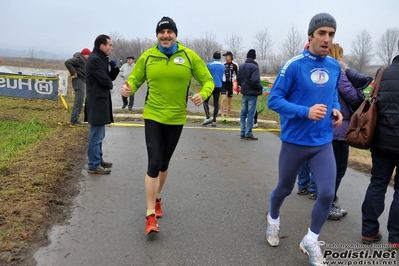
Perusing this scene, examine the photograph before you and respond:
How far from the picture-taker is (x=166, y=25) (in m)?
3.72

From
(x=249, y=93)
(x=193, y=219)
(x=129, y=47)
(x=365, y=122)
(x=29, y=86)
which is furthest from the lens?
(x=129, y=47)

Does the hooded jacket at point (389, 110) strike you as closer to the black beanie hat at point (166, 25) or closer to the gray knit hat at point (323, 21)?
the gray knit hat at point (323, 21)

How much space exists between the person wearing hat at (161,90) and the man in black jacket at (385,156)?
69.1 inches

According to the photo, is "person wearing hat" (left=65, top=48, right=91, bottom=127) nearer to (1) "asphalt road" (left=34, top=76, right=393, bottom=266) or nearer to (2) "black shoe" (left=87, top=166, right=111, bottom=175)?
(1) "asphalt road" (left=34, top=76, right=393, bottom=266)

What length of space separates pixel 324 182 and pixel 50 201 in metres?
3.09

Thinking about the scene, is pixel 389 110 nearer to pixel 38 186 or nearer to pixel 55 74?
pixel 38 186

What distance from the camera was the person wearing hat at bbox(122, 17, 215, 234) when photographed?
3709 mm

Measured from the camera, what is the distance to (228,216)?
166 inches

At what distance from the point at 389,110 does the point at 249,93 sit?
17.7ft

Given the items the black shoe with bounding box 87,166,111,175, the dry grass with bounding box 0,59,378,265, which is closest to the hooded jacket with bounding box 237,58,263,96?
the dry grass with bounding box 0,59,378,265

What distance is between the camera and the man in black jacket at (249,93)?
343 inches

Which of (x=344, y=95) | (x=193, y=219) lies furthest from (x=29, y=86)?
(x=344, y=95)

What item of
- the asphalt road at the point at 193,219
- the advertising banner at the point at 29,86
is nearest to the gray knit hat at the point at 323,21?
the asphalt road at the point at 193,219

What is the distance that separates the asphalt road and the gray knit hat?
2.08 meters
